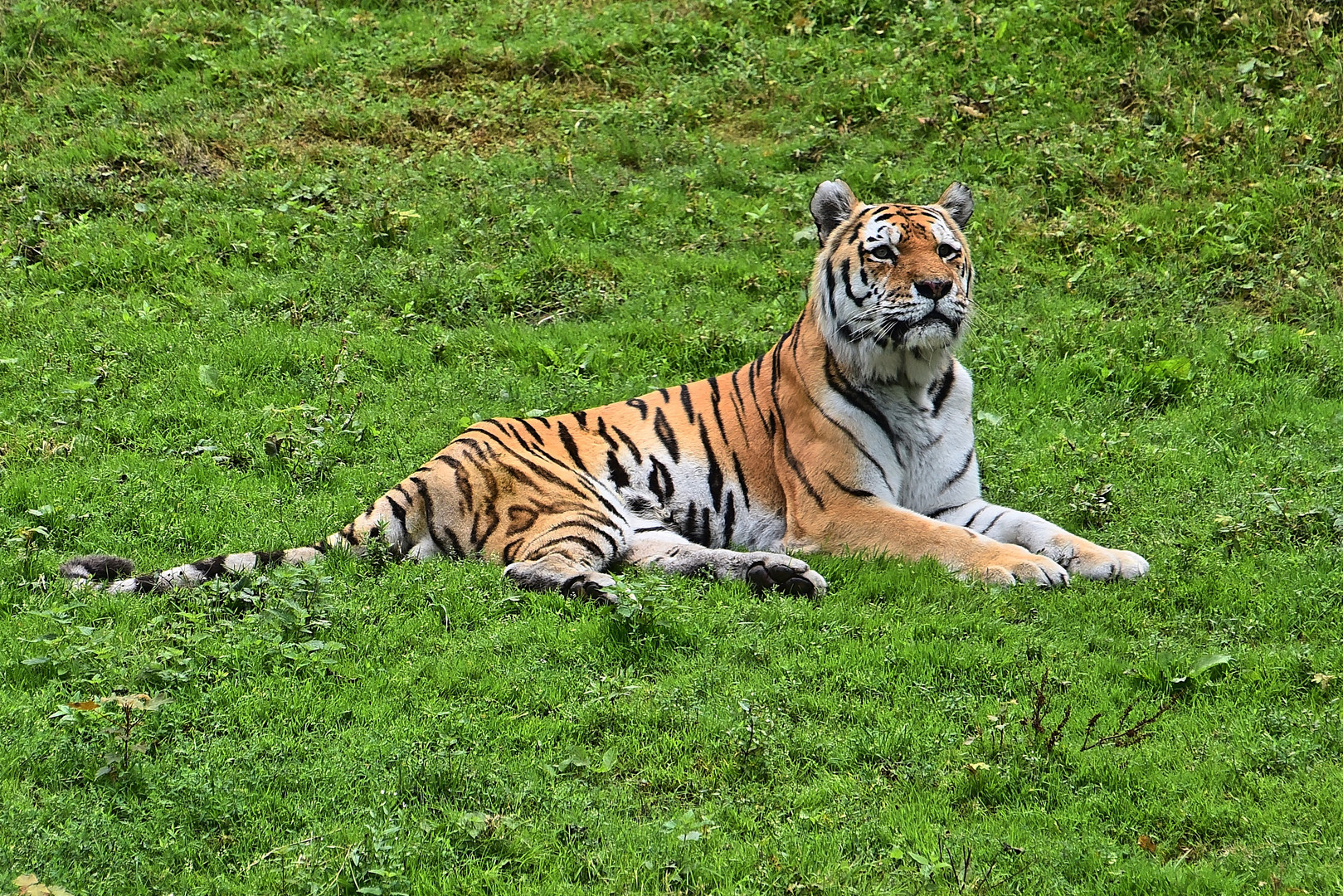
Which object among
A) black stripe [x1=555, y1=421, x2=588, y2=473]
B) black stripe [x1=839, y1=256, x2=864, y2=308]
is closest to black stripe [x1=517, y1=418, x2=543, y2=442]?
black stripe [x1=555, y1=421, x2=588, y2=473]

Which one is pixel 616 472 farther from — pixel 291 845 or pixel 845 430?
pixel 291 845

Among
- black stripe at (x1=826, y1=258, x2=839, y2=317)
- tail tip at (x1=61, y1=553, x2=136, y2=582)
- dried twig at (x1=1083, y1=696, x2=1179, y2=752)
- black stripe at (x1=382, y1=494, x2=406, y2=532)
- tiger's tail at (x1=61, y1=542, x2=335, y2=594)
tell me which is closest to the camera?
dried twig at (x1=1083, y1=696, x2=1179, y2=752)

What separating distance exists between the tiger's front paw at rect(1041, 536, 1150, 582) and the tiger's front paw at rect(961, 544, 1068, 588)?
0.31 feet

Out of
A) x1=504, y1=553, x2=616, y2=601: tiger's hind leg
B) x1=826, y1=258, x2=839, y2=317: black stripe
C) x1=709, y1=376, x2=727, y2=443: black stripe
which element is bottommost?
x1=504, y1=553, x2=616, y2=601: tiger's hind leg

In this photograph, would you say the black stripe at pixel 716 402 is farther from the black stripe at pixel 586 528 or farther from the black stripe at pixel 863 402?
the black stripe at pixel 586 528

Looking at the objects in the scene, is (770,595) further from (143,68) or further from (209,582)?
(143,68)

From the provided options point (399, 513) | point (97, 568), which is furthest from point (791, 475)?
point (97, 568)

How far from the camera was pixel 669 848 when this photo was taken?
4055 mm

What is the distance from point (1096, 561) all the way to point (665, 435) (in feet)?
7.52

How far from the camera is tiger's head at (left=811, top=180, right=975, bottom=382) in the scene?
638 cm

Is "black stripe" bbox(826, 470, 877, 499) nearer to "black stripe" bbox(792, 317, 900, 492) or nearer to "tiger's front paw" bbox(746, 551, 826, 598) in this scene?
"black stripe" bbox(792, 317, 900, 492)

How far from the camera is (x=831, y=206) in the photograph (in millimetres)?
7020

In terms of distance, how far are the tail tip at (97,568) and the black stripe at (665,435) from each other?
2.69m

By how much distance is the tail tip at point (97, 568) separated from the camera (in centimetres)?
588
